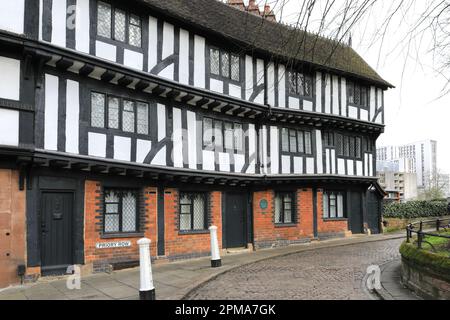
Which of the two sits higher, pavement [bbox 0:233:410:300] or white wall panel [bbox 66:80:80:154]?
white wall panel [bbox 66:80:80:154]

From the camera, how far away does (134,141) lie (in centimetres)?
→ 1212

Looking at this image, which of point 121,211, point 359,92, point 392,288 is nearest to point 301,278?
point 392,288

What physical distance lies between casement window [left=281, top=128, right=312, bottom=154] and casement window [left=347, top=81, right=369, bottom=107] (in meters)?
3.47

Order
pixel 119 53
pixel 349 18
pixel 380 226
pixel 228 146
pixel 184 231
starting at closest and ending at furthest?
pixel 349 18 → pixel 119 53 → pixel 184 231 → pixel 228 146 → pixel 380 226

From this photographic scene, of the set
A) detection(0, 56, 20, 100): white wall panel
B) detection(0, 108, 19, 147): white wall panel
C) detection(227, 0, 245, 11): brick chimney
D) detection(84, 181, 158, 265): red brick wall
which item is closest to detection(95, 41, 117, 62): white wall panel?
detection(0, 56, 20, 100): white wall panel

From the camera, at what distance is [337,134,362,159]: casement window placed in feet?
64.4

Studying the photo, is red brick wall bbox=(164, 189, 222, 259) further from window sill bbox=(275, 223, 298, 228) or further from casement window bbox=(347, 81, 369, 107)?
casement window bbox=(347, 81, 369, 107)

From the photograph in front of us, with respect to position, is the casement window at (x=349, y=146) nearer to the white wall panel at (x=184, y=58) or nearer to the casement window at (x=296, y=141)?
the casement window at (x=296, y=141)

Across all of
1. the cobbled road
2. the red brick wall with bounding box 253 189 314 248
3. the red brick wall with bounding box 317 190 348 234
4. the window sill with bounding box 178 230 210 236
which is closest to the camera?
the cobbled road

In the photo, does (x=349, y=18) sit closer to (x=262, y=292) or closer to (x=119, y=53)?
(x=262, y=292)

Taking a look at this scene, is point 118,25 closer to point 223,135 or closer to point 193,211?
point 223,135

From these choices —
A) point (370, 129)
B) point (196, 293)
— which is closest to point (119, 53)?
point (196, 293)

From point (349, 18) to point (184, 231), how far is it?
35.9 ft

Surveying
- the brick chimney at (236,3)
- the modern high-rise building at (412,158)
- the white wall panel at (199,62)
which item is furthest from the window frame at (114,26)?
the modern high-rise building at (412,158)
